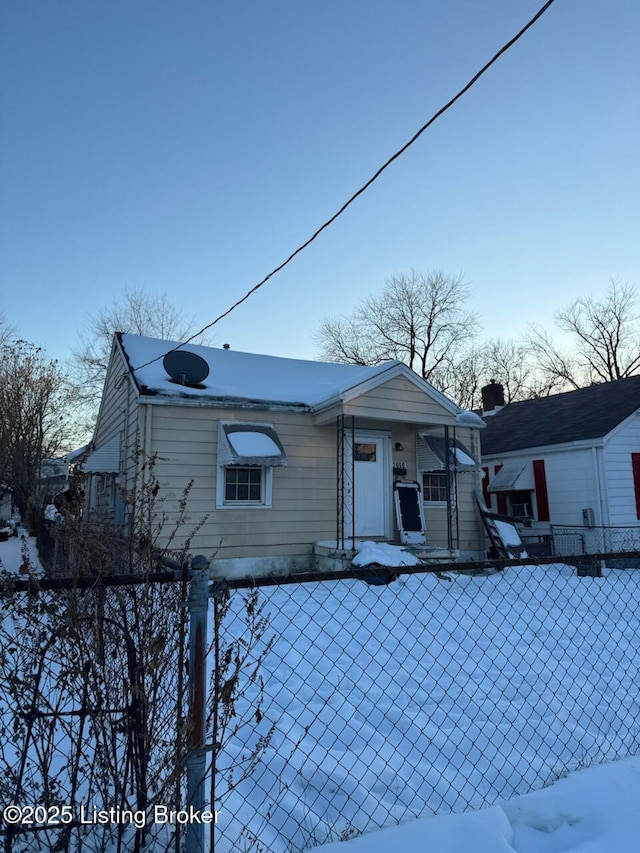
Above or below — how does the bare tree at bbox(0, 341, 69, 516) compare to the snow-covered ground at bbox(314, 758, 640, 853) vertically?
above

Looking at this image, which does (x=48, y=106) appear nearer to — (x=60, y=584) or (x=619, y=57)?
(x=619, y=57)

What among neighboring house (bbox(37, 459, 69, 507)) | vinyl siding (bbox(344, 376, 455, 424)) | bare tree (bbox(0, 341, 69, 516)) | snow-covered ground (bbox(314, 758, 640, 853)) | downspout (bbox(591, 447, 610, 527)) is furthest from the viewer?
neighboring house (bbox(37, 459, 69, 507))

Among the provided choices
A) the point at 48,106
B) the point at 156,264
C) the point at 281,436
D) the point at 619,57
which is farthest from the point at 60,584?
the point at 156,264

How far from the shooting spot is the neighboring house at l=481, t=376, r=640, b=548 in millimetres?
12867

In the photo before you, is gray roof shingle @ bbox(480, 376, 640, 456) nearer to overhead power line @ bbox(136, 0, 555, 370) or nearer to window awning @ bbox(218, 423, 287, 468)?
window awning @ bbox(218, 423, 287, 468)

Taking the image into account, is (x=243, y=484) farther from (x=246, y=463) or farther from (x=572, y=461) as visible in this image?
(x=572, y=461)

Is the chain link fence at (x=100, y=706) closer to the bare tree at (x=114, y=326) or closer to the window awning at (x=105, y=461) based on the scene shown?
the window awning at (x=105, y=461)

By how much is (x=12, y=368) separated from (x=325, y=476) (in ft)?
51.3

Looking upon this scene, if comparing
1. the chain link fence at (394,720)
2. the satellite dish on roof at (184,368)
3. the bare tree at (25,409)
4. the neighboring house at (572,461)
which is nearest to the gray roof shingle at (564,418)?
the neighboring house at (572,461)

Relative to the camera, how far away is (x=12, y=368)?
19.5m

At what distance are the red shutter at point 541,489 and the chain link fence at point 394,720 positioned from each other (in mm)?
8198

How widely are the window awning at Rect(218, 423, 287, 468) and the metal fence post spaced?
679 centimetres

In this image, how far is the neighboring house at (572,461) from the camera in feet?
42.2

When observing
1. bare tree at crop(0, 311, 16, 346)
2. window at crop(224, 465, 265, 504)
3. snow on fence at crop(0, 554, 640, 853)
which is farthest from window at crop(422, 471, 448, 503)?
bare tree at crop(0, 311, 16, 346)
